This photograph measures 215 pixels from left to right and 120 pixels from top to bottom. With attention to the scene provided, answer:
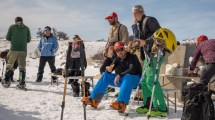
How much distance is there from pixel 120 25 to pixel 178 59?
6.46 feet

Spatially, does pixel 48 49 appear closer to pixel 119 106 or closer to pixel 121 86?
pixel 121 86

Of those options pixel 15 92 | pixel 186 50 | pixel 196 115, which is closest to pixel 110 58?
pixel 186 50

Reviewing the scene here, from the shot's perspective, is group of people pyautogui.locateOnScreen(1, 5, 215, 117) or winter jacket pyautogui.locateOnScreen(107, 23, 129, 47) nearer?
group of people pyautogui.locateOnScreen(1, 5, 215, 117)

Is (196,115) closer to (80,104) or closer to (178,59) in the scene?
(80,104)

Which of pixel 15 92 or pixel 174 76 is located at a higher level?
pixel 174 76

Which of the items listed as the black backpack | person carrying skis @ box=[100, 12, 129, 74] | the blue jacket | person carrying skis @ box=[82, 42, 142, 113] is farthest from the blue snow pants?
the blue jacket

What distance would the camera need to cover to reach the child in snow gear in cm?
595

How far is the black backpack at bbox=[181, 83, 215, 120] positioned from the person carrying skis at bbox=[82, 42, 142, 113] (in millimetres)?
1932

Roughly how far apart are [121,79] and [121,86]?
1.55ft

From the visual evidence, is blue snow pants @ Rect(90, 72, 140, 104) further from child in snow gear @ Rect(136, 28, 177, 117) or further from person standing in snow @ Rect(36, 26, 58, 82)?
person standing in snow @ Rect(36, 26, 58, 82)

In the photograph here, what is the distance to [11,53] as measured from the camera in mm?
9672

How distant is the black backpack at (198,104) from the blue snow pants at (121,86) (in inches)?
75.6

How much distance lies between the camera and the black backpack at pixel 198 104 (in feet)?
14.1

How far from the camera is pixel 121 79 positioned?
6.89 meters
